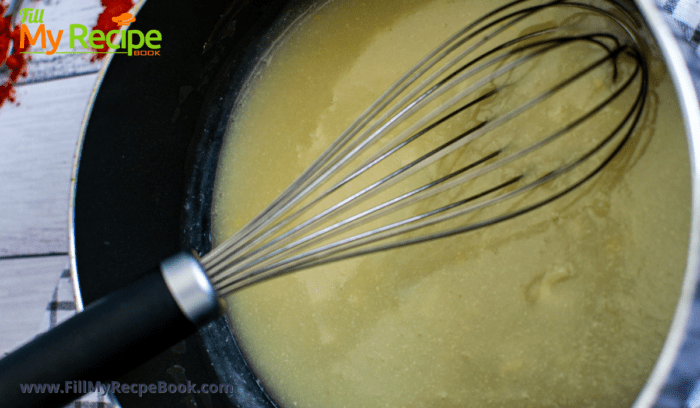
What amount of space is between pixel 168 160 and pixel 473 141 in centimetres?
33

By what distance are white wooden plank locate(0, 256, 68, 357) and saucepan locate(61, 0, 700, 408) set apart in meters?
0.16

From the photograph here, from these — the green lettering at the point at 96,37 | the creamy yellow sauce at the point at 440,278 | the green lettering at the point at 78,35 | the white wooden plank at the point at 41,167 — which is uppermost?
the green lettering at the point at 78,35

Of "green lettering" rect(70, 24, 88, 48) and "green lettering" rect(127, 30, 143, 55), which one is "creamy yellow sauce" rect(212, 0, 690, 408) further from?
"green lettering" rect(70, 24, 88, 48)

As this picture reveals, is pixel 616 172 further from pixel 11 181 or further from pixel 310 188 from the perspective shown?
pixel 11 181

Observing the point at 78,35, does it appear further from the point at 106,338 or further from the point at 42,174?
the point at 106,338

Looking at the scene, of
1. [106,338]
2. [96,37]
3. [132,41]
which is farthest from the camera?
[96,37]

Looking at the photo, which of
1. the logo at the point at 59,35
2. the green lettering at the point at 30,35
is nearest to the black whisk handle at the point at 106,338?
the logo at the point at 59,35

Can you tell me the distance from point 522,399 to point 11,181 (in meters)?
0.65

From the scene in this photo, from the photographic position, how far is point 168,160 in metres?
0.51

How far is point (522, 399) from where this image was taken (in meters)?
0.38

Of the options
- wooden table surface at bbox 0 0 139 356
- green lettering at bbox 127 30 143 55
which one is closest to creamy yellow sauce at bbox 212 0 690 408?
green lettering at bbox 127 30 143 55

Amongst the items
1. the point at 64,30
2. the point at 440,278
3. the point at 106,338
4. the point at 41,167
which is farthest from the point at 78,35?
the point at 440,278

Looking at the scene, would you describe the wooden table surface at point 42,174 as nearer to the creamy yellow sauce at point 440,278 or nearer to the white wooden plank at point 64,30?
the white wooden plank at point 64,30

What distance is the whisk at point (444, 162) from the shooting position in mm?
323
